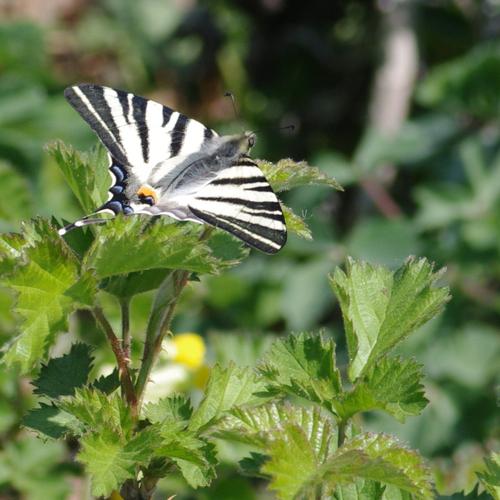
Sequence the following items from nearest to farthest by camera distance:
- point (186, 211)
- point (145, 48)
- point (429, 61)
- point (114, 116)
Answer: point (186, 211)
point (114, 116)
point (429, 61)
point (145, 48)

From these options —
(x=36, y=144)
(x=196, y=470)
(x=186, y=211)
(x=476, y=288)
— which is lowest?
(x=476, y=288)

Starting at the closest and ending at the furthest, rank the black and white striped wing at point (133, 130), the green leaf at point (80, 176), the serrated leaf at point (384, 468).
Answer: the serrated leaf at point (384, 468)
the green leaf at point (80, 176)
the black and white striped wing at point (133, 130)

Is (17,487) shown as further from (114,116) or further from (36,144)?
(36,144)

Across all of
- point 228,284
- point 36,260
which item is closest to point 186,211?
point 36,260

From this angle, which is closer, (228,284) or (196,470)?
(196,470)

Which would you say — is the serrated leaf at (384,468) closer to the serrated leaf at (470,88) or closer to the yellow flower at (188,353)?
the yellow flower at (188,353)

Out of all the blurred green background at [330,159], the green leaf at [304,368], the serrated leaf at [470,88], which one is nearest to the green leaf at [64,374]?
the green leaf at [304,368]

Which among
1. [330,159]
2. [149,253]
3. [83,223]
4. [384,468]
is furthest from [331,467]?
[330,159]
